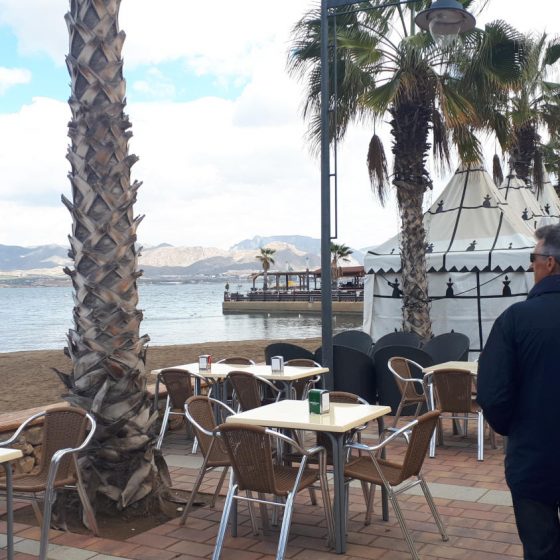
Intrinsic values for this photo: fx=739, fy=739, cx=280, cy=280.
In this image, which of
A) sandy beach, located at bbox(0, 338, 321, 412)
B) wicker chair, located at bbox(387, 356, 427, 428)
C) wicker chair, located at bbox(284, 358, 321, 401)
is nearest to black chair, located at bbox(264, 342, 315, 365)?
wicker chair, located at bbox(284, 358, 321, 401)

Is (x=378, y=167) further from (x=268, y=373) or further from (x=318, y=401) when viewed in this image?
(x=318, y=401)

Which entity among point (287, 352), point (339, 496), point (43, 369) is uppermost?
point (287, 352)

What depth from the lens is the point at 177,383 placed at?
22.6 feet

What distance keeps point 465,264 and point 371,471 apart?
29.0 ft

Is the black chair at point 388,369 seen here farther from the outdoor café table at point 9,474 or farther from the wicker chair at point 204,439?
the outdoor café table at point 9,474

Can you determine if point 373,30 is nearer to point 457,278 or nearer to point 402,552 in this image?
point 457,278

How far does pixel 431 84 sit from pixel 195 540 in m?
8.43

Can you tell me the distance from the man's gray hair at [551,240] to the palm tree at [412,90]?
7.55 meters

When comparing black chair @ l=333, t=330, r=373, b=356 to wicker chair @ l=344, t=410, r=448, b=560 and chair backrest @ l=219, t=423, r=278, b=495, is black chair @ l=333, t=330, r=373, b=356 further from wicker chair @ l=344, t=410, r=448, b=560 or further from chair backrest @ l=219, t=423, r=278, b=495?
chair backrest @ l=219, t=423, r=278, b=495

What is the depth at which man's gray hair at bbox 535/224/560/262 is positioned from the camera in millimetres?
2564

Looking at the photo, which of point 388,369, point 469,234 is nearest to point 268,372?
point 388,369

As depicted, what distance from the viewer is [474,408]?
22.6 feet

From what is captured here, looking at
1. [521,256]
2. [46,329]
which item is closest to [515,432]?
[521,256]

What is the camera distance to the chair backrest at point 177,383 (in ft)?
22.5
